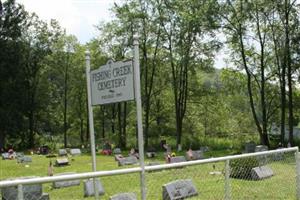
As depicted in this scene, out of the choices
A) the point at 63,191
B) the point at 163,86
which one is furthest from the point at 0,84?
the point at 63,191

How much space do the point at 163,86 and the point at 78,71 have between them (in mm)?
11099

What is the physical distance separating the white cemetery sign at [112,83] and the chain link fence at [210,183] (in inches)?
66.3

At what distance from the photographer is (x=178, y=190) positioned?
958 cm

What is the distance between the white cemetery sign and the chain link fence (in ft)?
5.53

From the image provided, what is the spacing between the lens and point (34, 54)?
5103cm

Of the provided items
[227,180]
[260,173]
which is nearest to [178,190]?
[227,180]

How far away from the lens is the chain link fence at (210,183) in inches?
361

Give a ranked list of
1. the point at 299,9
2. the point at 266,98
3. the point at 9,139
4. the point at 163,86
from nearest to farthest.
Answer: the point at 299,9
the point at 266,98
the point at 163,86
the point at 9,139

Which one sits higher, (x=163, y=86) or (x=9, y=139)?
(x=163, y=86)

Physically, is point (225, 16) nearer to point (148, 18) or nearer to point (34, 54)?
point (148, 18)

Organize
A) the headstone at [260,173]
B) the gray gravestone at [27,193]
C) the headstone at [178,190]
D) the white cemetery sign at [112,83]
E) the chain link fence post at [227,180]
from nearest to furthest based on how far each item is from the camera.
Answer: the white cemetery sign at [112,83] → the chain link fence post at [227,180] → the gray gravestone at [27,193] → the headstone at [178,190] → the headstone at [260,173]

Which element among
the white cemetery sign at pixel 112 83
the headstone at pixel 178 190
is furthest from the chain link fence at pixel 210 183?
the white cemetery sign at pixel 112 83

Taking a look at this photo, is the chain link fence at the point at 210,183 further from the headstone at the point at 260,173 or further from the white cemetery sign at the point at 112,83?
the white cemetery sign at the point at 112,83

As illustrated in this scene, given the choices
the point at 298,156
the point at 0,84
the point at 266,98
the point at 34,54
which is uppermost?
the point at 34,54
